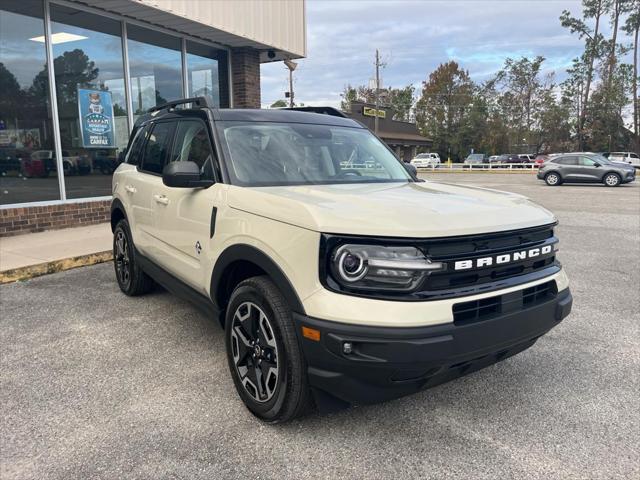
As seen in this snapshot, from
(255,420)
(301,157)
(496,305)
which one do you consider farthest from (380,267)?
(301,157)

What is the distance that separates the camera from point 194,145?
3.77m

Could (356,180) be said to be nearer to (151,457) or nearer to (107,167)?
(151,457)

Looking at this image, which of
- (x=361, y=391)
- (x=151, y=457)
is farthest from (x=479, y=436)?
(x=151, y=457)

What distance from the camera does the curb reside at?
5.76m

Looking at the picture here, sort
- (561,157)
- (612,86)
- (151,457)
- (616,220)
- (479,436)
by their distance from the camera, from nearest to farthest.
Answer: (151,457)
(479,436)
(616,220)
(561,157)
(612,86)

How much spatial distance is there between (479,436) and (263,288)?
1.44 meters

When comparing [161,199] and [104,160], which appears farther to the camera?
[104,160]

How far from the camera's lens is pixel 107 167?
383 inches

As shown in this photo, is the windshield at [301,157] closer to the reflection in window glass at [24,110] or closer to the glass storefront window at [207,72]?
the reflection in window glass at [24,110]

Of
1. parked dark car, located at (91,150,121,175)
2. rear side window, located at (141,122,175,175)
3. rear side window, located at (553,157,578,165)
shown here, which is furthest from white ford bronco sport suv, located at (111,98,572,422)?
rear side window, located at (553,157,578,165)

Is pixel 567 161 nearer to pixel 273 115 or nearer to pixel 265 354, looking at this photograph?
pixel 273 115

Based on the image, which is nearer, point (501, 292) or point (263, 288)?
point (501, 292)

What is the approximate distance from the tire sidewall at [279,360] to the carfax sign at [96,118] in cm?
771

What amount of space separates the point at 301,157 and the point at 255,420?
1796 millimetres
